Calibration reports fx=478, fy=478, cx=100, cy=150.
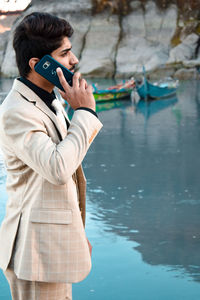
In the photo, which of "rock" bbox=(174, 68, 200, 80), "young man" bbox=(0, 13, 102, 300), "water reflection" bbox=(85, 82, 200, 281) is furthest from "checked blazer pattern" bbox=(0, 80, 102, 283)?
"rock" bbox=(174, 68, 200, 80)

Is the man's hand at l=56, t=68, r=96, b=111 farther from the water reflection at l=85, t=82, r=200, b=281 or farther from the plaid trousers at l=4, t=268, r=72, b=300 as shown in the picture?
the water reflection at l=85, t=82, r=200, b=281

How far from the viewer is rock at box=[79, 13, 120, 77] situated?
3228cm

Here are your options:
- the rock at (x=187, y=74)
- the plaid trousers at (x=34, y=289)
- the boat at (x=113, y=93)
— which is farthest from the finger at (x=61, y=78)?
the rock at (x=187, y=74)

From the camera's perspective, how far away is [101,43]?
33875 millimetres

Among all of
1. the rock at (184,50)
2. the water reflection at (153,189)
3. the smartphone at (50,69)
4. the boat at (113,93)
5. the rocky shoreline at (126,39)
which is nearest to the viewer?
the smartphone at (50,69)

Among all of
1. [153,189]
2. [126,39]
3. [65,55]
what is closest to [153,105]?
[153,189]

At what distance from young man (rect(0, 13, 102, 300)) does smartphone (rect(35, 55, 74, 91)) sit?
0.08 feet

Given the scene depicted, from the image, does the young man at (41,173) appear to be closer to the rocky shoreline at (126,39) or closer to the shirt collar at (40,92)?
the shirt collar at (40,92)

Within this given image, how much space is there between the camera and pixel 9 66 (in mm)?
35344

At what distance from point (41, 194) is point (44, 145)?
0.53 ft

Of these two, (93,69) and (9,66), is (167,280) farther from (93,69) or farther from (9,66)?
(9,66)

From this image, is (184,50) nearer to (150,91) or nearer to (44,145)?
(150,91)

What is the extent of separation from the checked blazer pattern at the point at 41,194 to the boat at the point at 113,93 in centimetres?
1453

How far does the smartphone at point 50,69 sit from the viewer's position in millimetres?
1467
